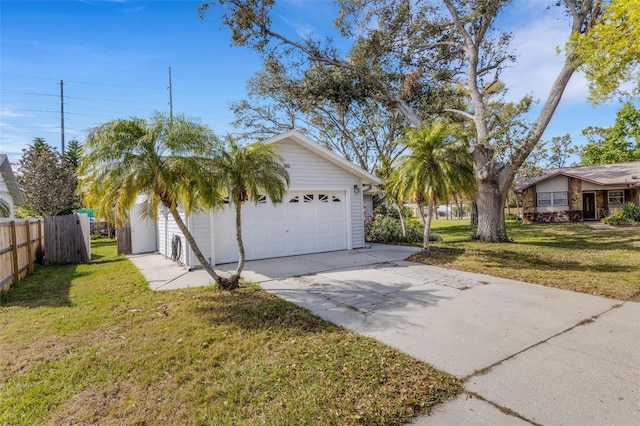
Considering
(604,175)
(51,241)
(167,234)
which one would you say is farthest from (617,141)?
(51,241)

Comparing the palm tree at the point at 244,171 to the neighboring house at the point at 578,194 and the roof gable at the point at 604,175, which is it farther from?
the neighboring house at the point at 578,194

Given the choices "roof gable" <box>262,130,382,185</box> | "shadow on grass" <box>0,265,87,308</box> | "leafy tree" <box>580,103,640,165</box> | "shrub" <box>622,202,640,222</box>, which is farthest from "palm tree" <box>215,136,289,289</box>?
"leafy tree" <box>580,103,640,165</box>

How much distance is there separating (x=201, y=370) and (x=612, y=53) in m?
11.9

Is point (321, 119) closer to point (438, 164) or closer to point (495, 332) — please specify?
point (438, 164)

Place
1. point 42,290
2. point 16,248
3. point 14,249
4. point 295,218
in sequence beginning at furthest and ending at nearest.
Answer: point 295,218 < point 16,248 < point 14,249 < point 42,290

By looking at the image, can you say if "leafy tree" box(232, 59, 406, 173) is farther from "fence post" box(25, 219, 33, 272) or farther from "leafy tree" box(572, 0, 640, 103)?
"fence post" box(25, 219, 33, 272)

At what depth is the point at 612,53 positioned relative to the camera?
862 centimetres

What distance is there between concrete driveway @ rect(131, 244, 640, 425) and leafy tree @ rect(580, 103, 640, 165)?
40941mm

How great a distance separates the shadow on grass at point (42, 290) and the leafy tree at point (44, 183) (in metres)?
13.2

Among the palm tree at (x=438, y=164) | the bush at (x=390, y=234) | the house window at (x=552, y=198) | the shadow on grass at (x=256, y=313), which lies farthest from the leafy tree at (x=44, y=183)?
the house window at (x=552, y=198)

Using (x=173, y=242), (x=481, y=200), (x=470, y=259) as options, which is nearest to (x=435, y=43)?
(x=481, y=200)

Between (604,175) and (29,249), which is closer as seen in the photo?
(29,249)

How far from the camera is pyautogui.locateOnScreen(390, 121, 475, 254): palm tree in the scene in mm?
10305

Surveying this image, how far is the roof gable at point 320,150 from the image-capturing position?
1056 cm
